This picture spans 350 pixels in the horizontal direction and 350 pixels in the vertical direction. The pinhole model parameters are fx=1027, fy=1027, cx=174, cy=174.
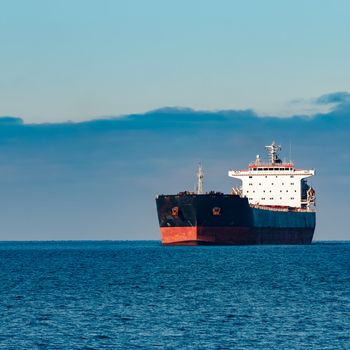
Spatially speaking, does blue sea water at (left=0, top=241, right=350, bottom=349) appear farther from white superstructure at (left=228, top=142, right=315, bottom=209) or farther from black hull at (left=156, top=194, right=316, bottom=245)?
white superstructure at (left=228, top=142, right=315, bottom=209)

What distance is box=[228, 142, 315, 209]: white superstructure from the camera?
119m

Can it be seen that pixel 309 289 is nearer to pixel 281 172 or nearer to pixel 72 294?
pixel 72 294

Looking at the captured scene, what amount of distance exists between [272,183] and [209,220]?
2146 centimetres

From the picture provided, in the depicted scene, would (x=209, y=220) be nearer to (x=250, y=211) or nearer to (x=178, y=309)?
(x=250, y=211)

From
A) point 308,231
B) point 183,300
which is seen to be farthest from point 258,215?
point 183,300

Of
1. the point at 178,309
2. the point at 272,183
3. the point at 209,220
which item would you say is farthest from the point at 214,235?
the point at 178,309

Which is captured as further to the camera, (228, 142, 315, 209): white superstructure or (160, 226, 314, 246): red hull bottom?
(228, 142, 315, 209): white superstructure

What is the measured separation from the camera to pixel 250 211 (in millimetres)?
102625

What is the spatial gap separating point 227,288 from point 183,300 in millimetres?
7285

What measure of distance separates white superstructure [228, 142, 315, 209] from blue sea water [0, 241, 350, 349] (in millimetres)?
47265

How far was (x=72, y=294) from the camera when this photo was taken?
170 feet

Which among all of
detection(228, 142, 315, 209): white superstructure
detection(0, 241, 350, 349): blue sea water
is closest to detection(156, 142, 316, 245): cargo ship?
detection(228, 142, 315, 209): white superstructure

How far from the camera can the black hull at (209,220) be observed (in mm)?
99125

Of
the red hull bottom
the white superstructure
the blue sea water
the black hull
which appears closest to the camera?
the blue sea water
